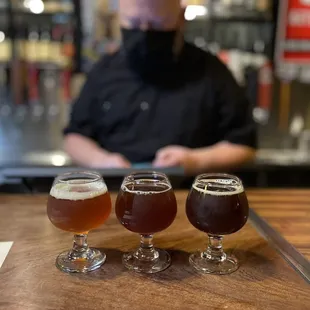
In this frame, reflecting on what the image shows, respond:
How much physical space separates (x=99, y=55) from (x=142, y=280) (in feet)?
7.61

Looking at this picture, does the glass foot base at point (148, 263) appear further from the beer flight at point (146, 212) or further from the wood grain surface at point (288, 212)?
the wood grain surface at point (288, 212)

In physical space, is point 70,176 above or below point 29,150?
above

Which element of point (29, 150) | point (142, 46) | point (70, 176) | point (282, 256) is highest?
point (142, 46)

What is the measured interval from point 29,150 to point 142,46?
1564 millimetres

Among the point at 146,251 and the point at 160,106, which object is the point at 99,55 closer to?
the point at 160,106

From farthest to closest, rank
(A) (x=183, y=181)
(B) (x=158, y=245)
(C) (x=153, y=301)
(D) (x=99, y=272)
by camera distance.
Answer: (A) (x=183, y=181) → (B) (x=158, y=245) → (D) (x=99, y=272) → (C) (x=153, y=301)

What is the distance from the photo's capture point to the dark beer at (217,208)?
2.93 feet

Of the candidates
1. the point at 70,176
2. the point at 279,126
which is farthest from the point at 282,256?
the point at 279,126

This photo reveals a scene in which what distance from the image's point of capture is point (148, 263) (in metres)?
0.93

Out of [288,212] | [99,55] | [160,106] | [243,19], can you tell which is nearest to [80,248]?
[288,212]

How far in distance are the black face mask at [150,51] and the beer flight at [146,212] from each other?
944 millimetres

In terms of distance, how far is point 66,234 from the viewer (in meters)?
1.08

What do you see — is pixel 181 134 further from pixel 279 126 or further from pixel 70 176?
pixel 279 126

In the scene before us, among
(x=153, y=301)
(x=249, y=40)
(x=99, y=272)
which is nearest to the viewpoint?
(x=153, y=301)
